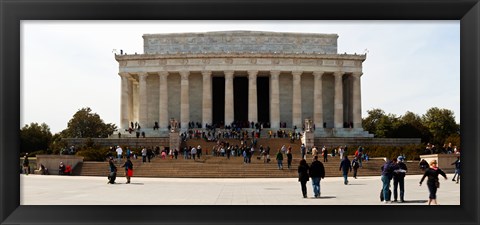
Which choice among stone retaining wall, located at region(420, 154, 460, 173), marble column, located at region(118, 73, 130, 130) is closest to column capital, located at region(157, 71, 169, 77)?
marble column, located at region(118, 73, 130, 130)

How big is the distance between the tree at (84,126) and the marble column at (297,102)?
33809mm

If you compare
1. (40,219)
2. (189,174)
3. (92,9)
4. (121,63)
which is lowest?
(189,174)

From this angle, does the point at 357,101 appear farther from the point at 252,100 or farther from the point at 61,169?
the point at 61,169

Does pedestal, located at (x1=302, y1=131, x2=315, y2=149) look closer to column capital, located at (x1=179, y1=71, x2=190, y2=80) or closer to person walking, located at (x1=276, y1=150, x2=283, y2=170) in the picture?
column capital, located at (x1=179, y1=71, x2=190, y2=80)

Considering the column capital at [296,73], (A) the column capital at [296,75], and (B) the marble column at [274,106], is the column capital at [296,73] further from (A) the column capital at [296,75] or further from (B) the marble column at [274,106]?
(B) the marble column at [274,106]

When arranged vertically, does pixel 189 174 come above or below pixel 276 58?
below

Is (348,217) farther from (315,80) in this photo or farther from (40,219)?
(315,80)

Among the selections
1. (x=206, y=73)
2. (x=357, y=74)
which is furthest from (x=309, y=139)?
(x=206, y=73)

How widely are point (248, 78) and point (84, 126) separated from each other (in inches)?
1262

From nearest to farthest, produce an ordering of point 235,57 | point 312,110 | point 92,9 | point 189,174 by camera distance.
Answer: point 92,9, point 189,174, point 235,57, point 312,110

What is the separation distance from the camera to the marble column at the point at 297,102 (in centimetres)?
7825

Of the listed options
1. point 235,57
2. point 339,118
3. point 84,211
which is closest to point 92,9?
point 84,211

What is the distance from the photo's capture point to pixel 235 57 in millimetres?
76562

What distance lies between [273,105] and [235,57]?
313 inches
